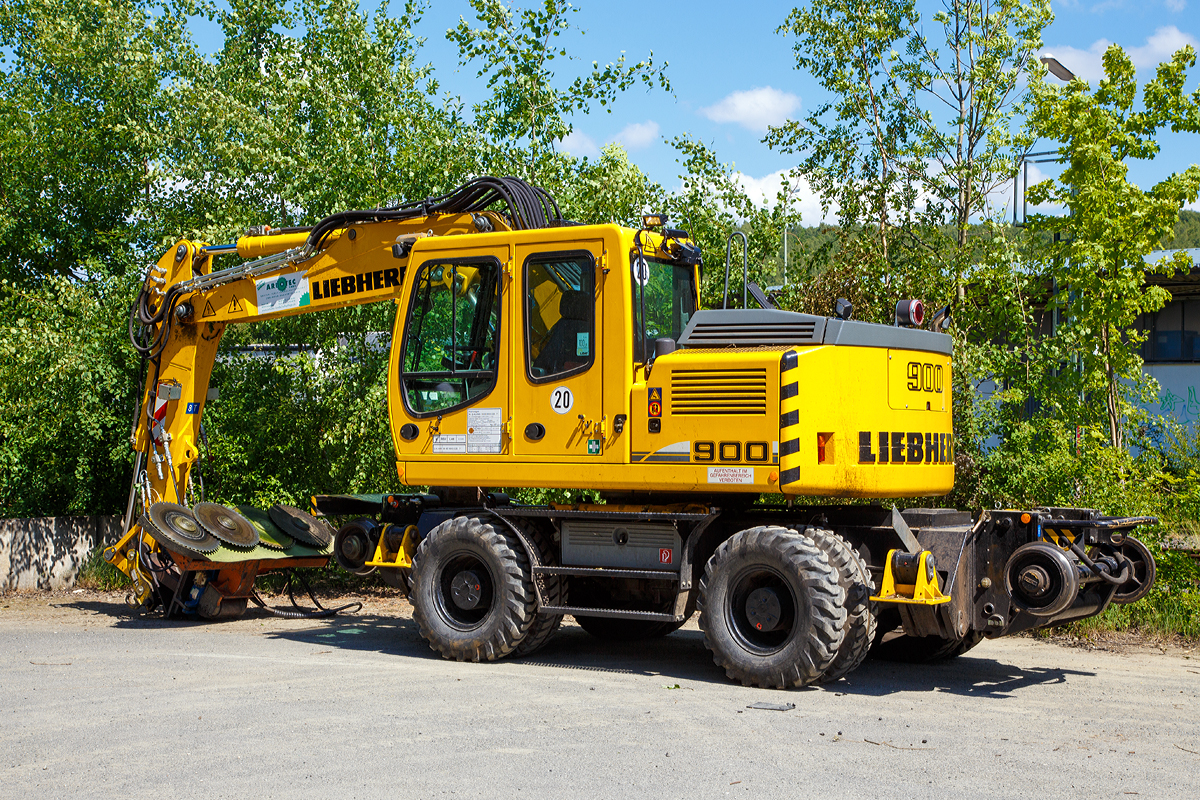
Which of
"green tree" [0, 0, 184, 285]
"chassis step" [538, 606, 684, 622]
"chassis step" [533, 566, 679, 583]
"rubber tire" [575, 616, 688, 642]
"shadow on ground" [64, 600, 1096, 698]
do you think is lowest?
"shadow on ground" [64, 600, 1096, 698]

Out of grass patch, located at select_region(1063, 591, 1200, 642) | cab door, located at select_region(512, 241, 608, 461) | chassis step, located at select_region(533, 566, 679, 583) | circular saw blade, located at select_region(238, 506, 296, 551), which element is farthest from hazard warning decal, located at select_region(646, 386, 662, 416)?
circular saw blade, located at select_region(238, 506, 296, 551)

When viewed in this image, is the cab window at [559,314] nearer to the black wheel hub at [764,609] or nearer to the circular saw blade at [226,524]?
the black wheel hub at [764,609]

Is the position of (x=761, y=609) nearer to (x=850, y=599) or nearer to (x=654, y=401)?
(x=850, y=599)

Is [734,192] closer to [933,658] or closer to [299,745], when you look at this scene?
[933,658]

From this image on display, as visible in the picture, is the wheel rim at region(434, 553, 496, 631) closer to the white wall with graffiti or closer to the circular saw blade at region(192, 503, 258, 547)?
the circular saw blade at region(192, 503, 258, 547)

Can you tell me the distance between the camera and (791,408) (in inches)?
317

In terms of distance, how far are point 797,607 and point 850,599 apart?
365 mm

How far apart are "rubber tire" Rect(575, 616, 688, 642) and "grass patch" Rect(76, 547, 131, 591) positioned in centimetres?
671

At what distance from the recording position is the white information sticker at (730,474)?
27.0 feet

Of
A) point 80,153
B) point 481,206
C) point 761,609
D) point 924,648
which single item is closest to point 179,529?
point 481,206

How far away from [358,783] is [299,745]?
86 cm

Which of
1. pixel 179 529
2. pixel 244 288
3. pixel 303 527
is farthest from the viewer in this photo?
pixel 303 527

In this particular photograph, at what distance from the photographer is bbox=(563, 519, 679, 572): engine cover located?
8.84 m

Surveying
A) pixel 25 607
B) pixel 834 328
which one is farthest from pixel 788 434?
pixel 25 607
